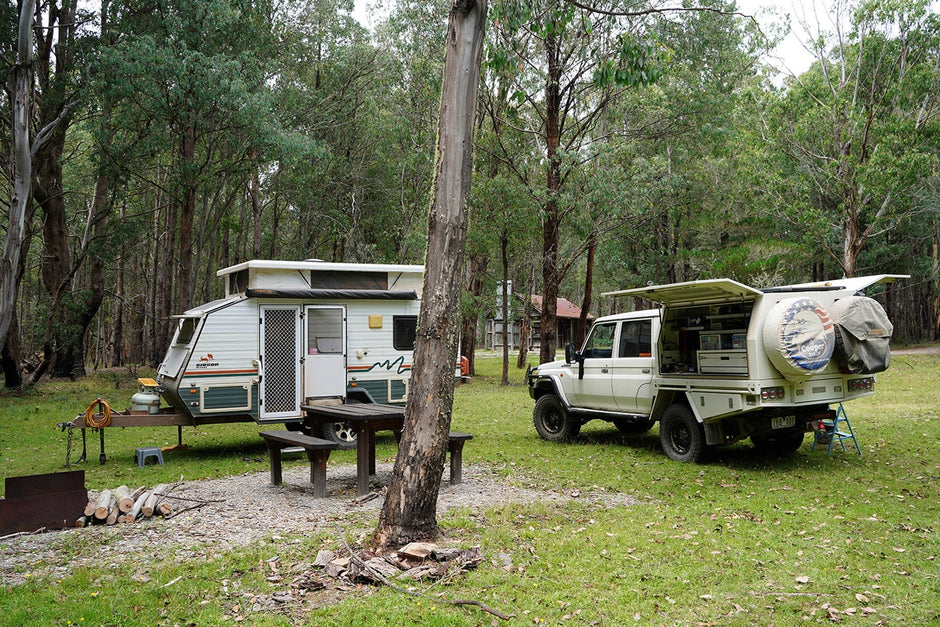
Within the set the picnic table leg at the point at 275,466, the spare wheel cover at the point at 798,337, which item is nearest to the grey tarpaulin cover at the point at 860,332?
the spare wheel cover at the point at 798,337

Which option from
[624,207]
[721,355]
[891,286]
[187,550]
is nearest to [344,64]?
[624,207]

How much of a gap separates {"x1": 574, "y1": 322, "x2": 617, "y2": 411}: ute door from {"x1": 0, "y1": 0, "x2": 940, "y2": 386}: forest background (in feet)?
16.9

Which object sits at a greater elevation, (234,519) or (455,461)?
(455,461)

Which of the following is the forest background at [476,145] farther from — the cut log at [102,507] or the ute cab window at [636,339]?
the cut log at [102,507]

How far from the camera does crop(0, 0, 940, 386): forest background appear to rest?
2055 cm

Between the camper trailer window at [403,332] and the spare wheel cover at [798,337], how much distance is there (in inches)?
242

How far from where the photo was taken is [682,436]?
10.5m

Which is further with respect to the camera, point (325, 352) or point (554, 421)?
point (554, 421)

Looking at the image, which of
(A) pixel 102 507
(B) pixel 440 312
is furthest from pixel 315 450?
(B) pixel 440 312

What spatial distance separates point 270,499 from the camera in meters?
8.23

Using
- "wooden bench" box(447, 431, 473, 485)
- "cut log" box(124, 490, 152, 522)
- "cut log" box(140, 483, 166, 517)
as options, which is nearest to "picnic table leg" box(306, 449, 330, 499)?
"wooden bench" box(447, 431, 473, 485)

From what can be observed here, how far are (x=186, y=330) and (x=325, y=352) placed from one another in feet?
7.45

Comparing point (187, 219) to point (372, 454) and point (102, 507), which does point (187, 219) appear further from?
point (102, 507)

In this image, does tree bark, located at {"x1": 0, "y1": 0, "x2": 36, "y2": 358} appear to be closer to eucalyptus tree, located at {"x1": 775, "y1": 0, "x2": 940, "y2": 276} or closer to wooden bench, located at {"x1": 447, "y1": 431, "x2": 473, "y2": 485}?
wooden bench, located at {"x1": 447, "y1": 431, "x2": 473, "y2": 485}
